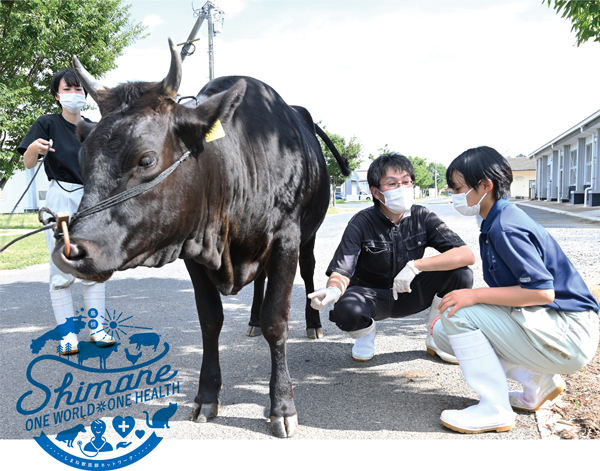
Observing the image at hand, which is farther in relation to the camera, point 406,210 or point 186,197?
point 406,210

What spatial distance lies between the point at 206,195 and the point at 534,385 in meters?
2.12

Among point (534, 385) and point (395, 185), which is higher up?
point (395, 185)

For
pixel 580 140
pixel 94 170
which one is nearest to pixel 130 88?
pixel 94 170

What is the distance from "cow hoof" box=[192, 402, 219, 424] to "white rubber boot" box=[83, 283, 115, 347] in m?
1.61

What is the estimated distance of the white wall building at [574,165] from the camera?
24484 millimetres

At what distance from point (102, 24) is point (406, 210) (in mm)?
14776

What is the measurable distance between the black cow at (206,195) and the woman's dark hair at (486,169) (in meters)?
1.05

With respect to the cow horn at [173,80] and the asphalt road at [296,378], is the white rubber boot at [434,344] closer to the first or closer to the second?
the asphalt road at [296,378]

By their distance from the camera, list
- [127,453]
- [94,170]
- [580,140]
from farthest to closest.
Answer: [580,140] → [127,453] → [94,170]

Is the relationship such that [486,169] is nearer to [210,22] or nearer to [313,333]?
[313,333]

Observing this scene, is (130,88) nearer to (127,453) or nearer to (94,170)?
(94,170)

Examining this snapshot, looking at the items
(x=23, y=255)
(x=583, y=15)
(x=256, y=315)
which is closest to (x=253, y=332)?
(x=256, y=315)

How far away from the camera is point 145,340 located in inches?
173

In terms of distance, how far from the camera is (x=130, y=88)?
222 centimetres
